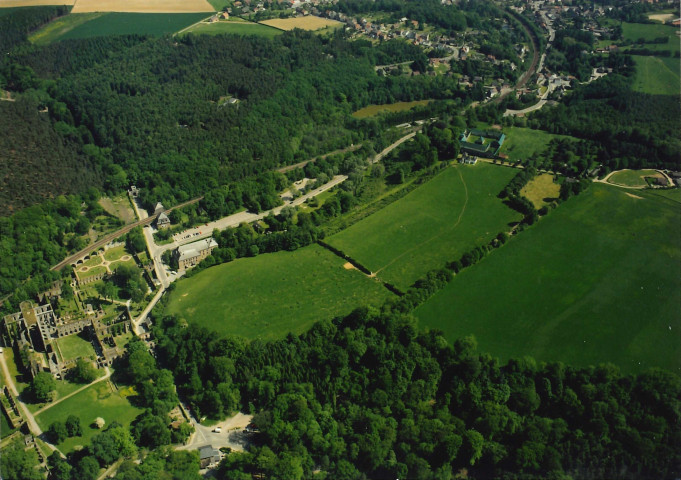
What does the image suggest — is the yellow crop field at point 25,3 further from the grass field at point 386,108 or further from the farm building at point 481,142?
the farm building at point 481,142

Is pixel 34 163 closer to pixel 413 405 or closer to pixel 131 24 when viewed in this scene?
pixel 131 24

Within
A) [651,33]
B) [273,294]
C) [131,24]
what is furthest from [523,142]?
[131,24]

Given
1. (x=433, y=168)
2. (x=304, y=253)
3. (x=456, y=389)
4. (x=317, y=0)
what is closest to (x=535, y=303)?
(x=456, y=389)

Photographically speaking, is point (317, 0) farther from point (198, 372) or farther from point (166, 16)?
point (198, 372)

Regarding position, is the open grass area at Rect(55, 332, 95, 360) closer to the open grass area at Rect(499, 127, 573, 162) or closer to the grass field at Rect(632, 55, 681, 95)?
the open grass area at Rect(499, 127, 573, 162)

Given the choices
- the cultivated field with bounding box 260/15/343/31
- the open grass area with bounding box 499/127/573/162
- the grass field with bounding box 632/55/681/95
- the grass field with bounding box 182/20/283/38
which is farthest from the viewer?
the cultivated field with bounding box 260/15/343/31

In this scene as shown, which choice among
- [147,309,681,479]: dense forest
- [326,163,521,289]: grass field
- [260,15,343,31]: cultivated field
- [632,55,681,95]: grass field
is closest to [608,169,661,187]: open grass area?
[326,163,521,289]: grass field

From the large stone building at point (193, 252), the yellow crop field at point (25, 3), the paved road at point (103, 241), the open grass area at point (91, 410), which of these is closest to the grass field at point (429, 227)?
the large stone building at point (193, 252)
